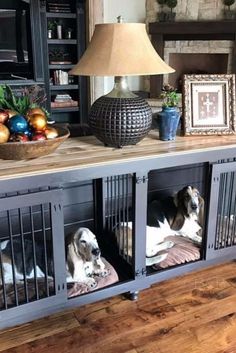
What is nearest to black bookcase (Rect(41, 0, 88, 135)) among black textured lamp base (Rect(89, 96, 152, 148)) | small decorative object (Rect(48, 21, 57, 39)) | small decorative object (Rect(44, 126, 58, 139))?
small decorative object (Rect(48, 21, 57, 39))

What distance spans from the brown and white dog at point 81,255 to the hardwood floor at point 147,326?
173mm

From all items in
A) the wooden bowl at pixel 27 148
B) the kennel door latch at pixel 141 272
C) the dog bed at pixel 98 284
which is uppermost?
the wooden bowl at pixel 27 148

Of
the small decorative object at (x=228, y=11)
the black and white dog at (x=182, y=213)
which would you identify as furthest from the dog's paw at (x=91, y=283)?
the small decorative object at (x=228, y=11)

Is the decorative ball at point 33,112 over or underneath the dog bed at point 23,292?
over

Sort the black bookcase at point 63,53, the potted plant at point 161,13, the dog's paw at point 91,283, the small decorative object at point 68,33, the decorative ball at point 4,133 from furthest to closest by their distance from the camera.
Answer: the potted plant at point 161,13
the small decorative object at point 68,33
the black bookcase at point 63,53
the dog's paw at point 91,283
the decorative ball at point 4,133

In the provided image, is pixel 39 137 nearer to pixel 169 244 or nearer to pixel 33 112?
pixel 33 112

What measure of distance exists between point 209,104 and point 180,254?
0.82 meters

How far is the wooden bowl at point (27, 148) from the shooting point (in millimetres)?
1488

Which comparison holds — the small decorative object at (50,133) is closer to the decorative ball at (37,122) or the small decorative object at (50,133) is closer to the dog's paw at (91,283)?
the decorative ball at (37,122)

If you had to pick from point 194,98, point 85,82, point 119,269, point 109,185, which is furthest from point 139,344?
point 85,82

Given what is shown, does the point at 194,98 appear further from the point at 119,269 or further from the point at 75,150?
the point at 119,269

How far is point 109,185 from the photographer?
206cm

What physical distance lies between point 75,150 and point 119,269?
2.28ft

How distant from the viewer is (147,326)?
177 centimetres
